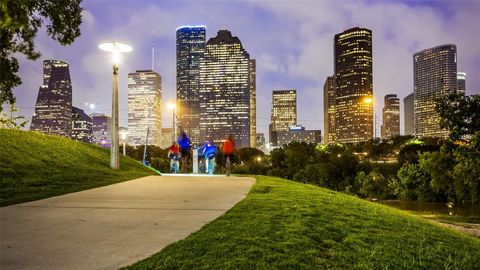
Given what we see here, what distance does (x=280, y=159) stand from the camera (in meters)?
85.3

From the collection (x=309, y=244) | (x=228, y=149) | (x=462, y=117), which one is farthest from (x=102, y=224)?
(x=462, y=117)

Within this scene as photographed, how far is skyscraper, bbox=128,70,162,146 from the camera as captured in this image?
381ft

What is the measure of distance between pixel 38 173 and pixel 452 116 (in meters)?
17.7

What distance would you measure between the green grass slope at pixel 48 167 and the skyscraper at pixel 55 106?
2147 inches

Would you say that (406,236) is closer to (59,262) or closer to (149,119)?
(59,262)

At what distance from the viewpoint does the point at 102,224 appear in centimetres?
756

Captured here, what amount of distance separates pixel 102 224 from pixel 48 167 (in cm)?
794

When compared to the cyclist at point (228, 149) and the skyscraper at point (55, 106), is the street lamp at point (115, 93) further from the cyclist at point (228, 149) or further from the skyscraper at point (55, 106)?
the skyscraper at point (55, 106)

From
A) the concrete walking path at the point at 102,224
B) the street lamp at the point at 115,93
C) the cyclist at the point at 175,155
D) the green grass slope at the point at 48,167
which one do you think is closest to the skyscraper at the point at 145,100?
the cyclist at the point at 175,155

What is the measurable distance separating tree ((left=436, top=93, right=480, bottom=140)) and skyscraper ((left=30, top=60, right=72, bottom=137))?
60.6 metres

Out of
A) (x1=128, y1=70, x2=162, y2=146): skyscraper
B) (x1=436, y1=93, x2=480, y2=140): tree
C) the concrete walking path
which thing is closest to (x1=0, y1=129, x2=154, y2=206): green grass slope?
the concrete walking path

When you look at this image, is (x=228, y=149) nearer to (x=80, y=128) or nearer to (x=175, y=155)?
(x=175, y=155)

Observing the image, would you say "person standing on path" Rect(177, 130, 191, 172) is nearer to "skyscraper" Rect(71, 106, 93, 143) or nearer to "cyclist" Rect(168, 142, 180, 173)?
"cyclist" Rect(168, 142, 180, 173)

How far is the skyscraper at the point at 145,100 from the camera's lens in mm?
116062
